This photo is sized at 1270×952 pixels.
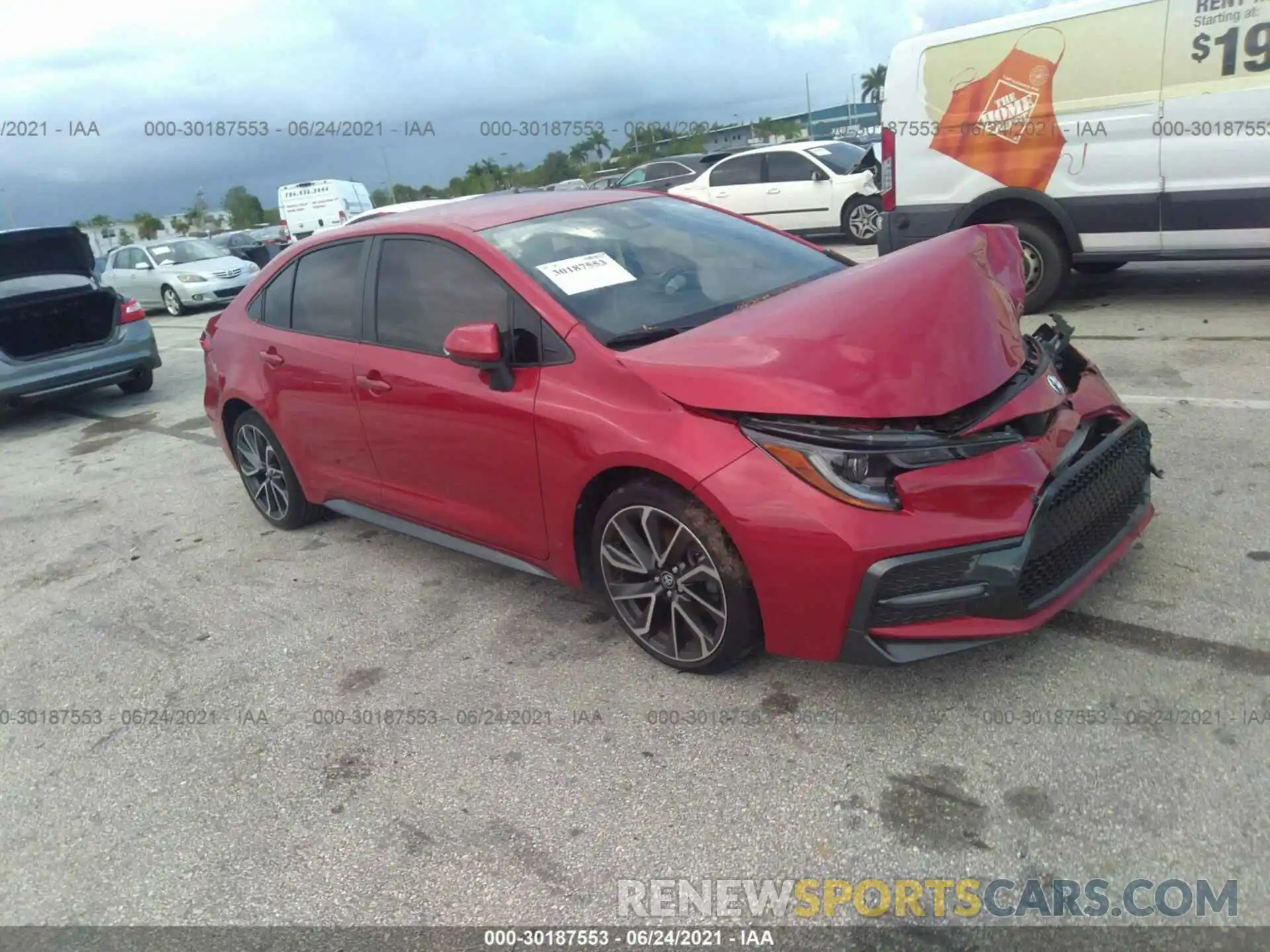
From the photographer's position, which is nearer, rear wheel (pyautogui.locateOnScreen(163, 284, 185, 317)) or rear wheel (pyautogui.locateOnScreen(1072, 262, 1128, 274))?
rear wheel (pyautogui.locateOnScreen(1072, 262, 1128, 274))

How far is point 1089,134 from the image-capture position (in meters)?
6.92

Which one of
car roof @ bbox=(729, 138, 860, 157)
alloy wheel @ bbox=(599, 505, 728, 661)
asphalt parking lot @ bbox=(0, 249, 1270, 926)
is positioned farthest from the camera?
car roof @ bbox=(729, 138, 860, 157)

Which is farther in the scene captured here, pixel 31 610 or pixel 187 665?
pixel 31 610

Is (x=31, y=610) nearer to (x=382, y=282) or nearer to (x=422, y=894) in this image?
(x=382, y=282)

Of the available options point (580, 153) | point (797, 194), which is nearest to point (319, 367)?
point (797, 194)

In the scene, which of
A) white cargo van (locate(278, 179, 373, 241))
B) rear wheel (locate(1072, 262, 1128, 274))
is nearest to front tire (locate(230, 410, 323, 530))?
rear wheel (locate(1072, 262, 1128, 274))

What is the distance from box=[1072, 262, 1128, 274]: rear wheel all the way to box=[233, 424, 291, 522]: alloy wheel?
6.08 metres

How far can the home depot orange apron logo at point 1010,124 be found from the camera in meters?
7.04

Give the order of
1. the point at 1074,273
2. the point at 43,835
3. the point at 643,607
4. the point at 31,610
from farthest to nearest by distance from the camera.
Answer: the point at 1074,273, the point at 31,610, the point at 643,607, the point at 43,835

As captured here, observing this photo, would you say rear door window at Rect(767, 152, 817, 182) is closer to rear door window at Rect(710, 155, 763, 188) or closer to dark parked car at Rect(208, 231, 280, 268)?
rear door window at Rect(710, 155, 763, 188)

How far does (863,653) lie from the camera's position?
278 cm

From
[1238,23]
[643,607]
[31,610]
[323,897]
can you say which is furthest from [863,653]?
[1238,23]

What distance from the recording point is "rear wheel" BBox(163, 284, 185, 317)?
18.2m

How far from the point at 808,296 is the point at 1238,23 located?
15.9 ft
